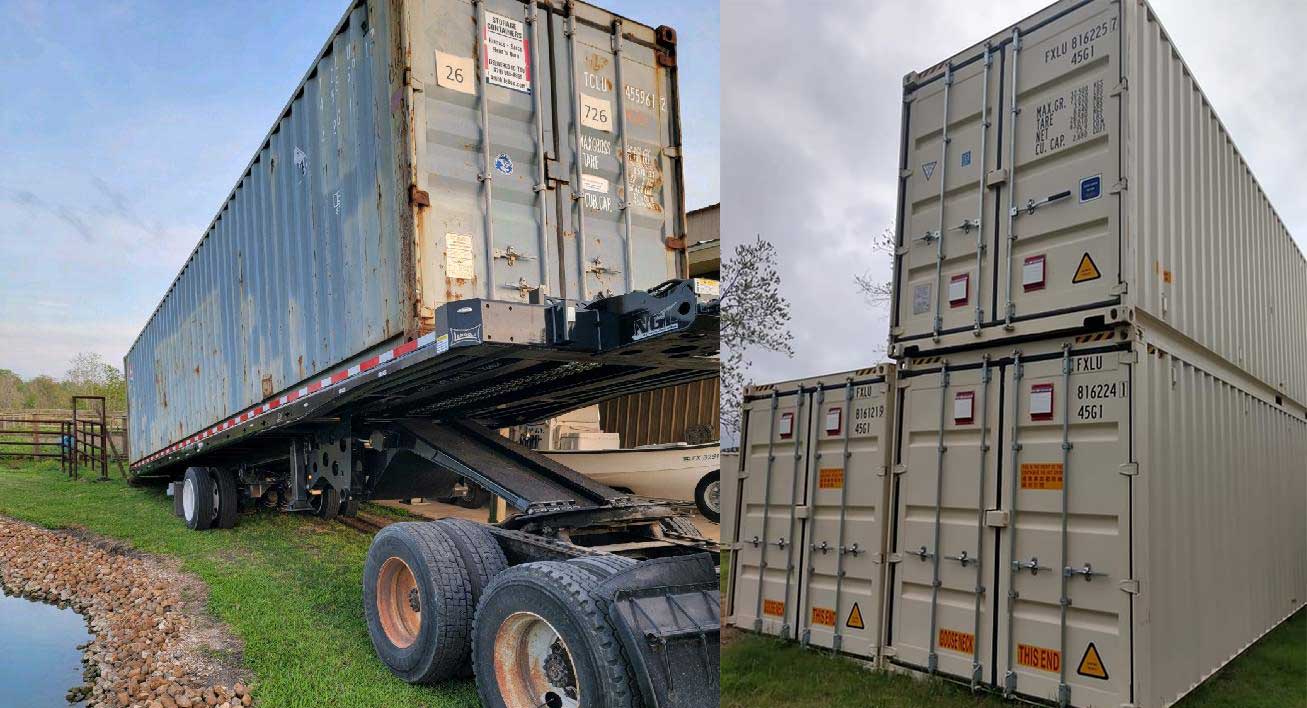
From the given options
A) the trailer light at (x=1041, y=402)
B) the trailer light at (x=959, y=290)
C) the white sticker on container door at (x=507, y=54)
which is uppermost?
the white sticker on container door at (x=507, y=54)

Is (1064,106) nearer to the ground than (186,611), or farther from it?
farther from it

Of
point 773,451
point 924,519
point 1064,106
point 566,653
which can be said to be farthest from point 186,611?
point 1064,106

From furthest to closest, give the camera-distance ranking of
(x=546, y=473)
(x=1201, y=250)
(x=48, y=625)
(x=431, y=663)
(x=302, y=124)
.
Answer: (x=302, y=124)
(x=546, y=473)
(x=1201, y=250)
(x=48, y=625)
(x=431, y=663)

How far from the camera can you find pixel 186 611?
5211 mm

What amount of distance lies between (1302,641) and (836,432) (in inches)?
114

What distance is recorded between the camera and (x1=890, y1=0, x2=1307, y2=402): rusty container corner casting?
4.11 meters

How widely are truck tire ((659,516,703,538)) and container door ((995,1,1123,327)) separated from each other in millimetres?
1931

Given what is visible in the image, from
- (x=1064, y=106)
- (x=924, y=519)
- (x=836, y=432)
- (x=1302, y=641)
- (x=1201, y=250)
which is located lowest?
(x=1302, y=641)

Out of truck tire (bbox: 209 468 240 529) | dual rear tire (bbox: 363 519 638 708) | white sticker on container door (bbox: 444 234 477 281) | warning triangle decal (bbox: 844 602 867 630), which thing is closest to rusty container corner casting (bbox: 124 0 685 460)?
Result: white sticker on container door (bbox: 444 234 477 281)

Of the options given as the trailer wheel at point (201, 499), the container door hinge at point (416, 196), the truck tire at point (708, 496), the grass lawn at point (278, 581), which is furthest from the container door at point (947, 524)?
the trailer wheel at point (201, 499)

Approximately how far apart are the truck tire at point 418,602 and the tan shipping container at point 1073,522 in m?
2.32

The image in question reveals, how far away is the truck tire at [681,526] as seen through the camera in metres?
4.86

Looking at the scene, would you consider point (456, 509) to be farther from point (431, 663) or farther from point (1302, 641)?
point (1302, 641)

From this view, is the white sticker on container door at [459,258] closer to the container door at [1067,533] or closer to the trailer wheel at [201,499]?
the container door at [1067,533]
